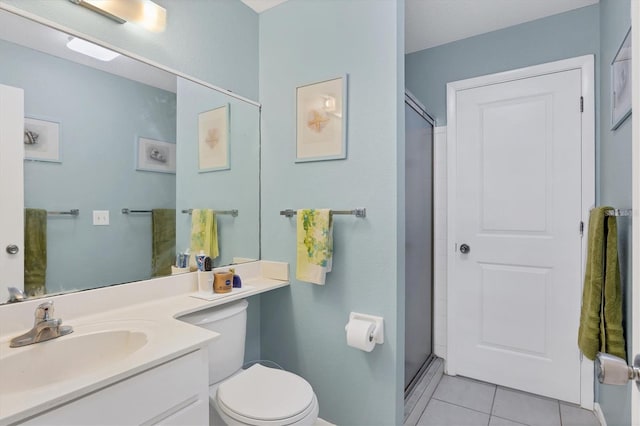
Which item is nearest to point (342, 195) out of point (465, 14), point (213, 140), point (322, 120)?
point (322, 120)

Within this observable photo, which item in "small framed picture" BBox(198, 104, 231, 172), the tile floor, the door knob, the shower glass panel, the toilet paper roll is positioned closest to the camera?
the door knob

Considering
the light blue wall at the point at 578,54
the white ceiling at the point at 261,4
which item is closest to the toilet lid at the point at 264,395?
the light blue wall at the point at 578,54

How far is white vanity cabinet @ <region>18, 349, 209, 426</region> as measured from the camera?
0.80 meters

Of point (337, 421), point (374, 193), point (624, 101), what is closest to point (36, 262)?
point (374, 193)

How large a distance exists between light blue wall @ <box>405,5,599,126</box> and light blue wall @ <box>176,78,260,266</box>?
4.73 feet

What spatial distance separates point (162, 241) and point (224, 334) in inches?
21.3

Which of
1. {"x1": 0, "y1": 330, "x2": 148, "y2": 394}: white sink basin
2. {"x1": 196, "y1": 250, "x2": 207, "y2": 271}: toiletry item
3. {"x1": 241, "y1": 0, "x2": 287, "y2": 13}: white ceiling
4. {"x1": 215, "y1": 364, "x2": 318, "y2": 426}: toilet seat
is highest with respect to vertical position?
{"x1": 241, "y1": 0, "x2": 287, "y2": 13}: white ceiling

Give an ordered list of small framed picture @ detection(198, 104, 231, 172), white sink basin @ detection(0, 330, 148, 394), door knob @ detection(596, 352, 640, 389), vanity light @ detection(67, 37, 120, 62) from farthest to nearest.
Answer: small framed picture @ detection(198, 104, 231, 172), vanity light @ detection(67, 37, 120, 62), white sink basin @ detection(0, 330, 148, 394), door knob @ detection(596, 352, 640, 389)

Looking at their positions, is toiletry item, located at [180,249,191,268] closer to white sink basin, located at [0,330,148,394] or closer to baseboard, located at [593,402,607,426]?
white sink basin, located at [0,330,148,394]

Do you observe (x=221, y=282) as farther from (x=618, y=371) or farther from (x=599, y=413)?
(x=599, y=413)

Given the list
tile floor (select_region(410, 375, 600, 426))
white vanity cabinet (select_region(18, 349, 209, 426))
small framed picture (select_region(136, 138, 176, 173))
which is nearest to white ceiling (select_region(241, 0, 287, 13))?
small framed picture (select_region(136, 138, 176, 173))

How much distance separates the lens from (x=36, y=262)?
3.92ft

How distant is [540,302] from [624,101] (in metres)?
1.35

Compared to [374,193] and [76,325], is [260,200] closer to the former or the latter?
[374,193]
